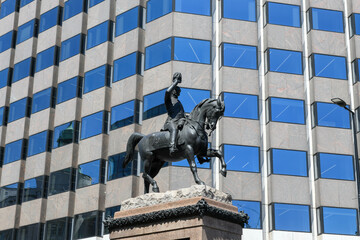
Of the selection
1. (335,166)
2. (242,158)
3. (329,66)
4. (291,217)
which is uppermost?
(329,66)

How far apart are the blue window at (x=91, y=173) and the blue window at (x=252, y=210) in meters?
10.4

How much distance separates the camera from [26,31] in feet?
189

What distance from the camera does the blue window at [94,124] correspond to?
157ft

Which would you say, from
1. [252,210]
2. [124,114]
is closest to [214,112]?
[252,210]

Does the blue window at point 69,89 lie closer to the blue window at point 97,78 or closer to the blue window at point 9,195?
the blue window at point 97,78

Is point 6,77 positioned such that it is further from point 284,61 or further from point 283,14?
point 284,61

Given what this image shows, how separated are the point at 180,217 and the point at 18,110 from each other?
41.6m

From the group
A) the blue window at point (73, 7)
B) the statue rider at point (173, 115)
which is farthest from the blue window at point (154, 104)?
the statue rider at point (173, 115)

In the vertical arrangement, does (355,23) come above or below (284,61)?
above

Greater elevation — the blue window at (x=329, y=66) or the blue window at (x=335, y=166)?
the blue window at (x=329, y=66)

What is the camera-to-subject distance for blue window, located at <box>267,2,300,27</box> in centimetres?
4666

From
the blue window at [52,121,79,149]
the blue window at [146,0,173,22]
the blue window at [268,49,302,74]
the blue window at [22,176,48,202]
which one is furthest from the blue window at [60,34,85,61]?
the blue window at [268,49,302,74]

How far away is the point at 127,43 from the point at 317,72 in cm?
1386

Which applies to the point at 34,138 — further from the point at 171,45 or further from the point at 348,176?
the point at 348,176
